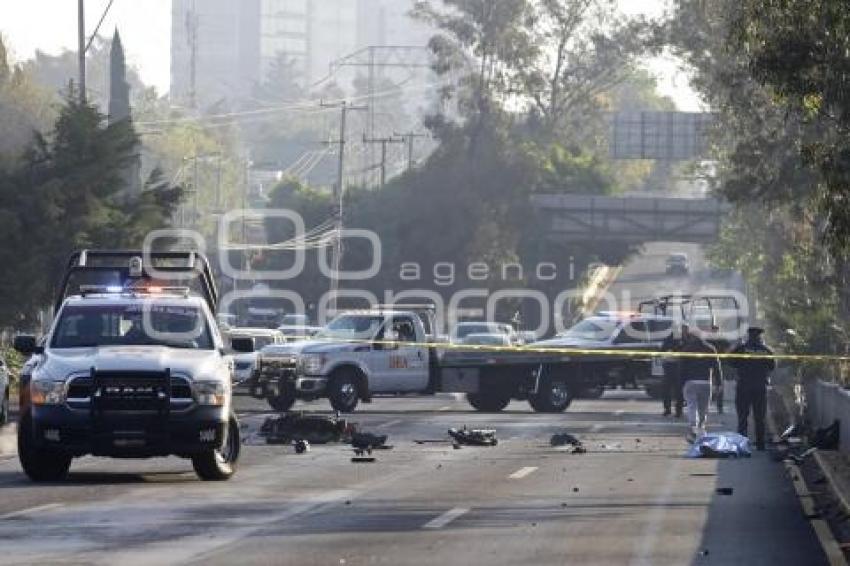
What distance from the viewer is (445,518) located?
18.8 meters

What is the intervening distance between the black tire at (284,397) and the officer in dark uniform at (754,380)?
37.1 ft

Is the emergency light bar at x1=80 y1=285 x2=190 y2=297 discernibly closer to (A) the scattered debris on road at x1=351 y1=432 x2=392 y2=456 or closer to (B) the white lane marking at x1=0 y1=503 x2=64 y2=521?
(A) the scattered debris on road at x1=351 y1=432 x2=392 y2=456

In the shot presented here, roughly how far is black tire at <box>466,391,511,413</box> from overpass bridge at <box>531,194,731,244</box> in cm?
6409

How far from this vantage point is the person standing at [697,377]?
3387 centimetres

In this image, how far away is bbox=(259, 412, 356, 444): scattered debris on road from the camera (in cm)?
3023

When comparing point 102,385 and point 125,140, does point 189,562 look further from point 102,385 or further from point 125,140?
point 125,140

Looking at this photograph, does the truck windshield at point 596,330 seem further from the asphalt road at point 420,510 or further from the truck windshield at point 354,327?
the asphalt road at point 420,510

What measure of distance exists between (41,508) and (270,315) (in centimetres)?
7849

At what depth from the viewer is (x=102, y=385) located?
21422 mm

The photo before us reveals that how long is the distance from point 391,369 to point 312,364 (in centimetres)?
159

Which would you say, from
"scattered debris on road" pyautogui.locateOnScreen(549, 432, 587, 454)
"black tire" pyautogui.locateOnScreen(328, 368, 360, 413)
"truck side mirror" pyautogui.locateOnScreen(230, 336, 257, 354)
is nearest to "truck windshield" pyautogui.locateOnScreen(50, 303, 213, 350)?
"truck side mirror" pyautogui.locateOnScreen(230, 336, 257, 354)

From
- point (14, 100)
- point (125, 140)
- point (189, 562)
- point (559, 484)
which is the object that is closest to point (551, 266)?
point (14, 100)

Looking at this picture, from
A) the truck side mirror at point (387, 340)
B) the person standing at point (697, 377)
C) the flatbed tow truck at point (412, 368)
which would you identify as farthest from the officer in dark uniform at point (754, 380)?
the truck side mirror at point (387, 340)

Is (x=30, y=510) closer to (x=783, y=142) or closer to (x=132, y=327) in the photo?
(x=132, y=327)
